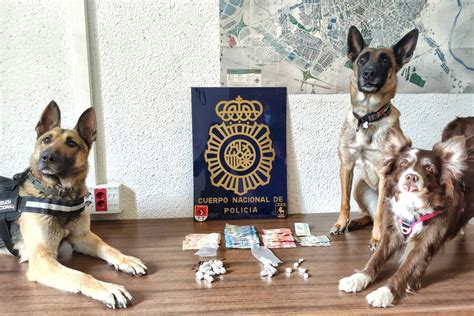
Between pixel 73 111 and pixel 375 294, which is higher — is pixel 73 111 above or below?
above

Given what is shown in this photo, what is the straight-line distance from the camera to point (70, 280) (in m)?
0.93

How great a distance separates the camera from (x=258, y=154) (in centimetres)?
145

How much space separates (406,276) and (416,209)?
0.53 feet

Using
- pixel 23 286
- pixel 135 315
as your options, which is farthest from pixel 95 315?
pixel 23 286

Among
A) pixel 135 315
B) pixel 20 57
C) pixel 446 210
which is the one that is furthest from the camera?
pixel 20 57

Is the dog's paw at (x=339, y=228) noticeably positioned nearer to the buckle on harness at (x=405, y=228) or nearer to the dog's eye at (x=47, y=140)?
the buckle on harness at (x=405, y=228)

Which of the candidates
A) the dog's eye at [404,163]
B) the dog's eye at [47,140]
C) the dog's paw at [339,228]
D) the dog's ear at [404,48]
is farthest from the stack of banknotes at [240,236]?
the dog's ear at [404,48]

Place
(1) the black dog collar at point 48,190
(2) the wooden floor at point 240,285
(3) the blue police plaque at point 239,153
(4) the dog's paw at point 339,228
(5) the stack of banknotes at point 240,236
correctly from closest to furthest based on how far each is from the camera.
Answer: (2) the wooden floor at point 240,285
(1) the black dog collar at point 48,190
(5) the stack of banknotes at point 240,236
(4) the dog's paw at point 339,228
(3) the blue police plaque at point 239,153

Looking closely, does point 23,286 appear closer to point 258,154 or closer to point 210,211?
point 210,211

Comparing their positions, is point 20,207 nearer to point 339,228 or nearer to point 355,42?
point 339,228

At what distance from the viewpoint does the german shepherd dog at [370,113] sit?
1.20m

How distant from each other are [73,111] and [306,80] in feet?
2.79

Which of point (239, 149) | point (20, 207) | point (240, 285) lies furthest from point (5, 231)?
point (239, 149)

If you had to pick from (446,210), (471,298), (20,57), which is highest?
(20,57)
